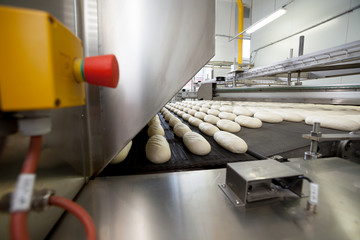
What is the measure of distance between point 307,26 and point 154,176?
6.66 metres

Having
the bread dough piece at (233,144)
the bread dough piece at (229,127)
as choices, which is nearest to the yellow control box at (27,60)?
the bread dough piece at (233,144)

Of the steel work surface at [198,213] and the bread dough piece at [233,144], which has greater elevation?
the bread dough piece at [233,144]

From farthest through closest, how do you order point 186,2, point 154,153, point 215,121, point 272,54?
point 272,54 < point 215,121 < point 154,153 < point 186,2

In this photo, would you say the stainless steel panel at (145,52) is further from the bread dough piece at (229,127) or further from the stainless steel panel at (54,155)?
the bread dough piece at (229,127)

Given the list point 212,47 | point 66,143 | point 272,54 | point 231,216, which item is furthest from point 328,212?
point 272,54

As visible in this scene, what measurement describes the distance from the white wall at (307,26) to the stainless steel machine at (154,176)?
529 cm

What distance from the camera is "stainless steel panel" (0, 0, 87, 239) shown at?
26 centimetres

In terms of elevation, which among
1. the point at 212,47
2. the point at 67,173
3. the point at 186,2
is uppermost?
the point at 186,2

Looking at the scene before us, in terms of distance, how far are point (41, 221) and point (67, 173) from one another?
11 cm

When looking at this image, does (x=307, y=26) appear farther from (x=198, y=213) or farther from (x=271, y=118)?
(x=198, y=213)

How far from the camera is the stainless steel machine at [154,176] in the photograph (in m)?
0.38

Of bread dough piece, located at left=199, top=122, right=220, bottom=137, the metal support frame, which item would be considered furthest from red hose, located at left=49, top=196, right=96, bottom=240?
the metal support frame

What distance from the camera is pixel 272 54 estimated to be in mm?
6562

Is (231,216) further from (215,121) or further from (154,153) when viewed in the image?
(215,121)
